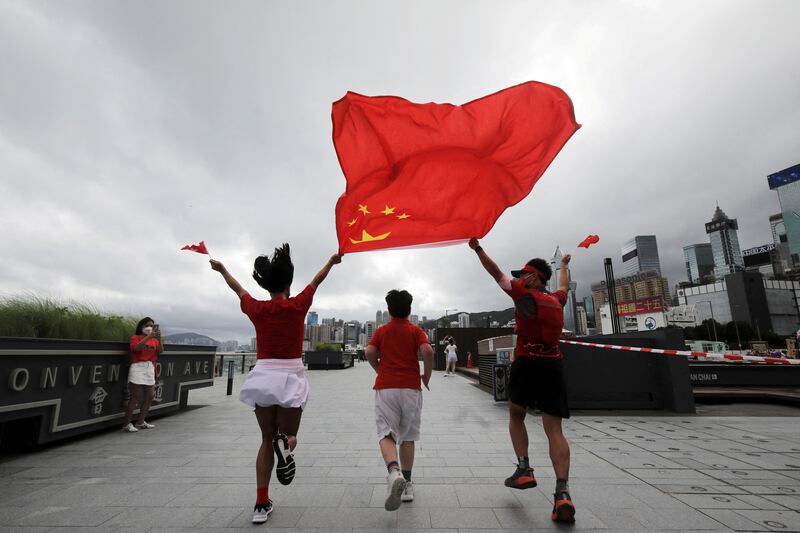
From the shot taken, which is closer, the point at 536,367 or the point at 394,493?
the point at 394,493

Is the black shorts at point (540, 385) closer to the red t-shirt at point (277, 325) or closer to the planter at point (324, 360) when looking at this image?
the red t-shirt at point (277, 325)

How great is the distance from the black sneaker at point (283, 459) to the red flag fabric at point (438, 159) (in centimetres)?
183

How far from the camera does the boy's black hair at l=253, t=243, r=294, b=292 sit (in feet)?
10.8

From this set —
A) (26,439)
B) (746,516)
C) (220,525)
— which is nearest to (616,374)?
(746,516)

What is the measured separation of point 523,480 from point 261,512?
1.98 meters

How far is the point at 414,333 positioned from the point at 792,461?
452 centimetres

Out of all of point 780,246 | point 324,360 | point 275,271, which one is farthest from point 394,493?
point 780,246

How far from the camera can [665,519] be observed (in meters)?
2.89

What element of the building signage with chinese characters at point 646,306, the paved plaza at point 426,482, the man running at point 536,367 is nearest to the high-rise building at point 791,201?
the building signage with chinese characters at point 646,306

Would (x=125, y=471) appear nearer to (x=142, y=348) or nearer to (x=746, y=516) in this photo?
(x=142, y=348)

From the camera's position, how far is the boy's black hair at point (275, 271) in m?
3.29

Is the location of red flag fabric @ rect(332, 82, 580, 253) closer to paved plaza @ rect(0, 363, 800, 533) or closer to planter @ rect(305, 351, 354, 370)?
paved plaza @ rect(0, 363, 800, 533)

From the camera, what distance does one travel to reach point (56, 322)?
18.5 feet

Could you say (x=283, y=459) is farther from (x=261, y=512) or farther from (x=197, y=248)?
(x=197, y=248)
